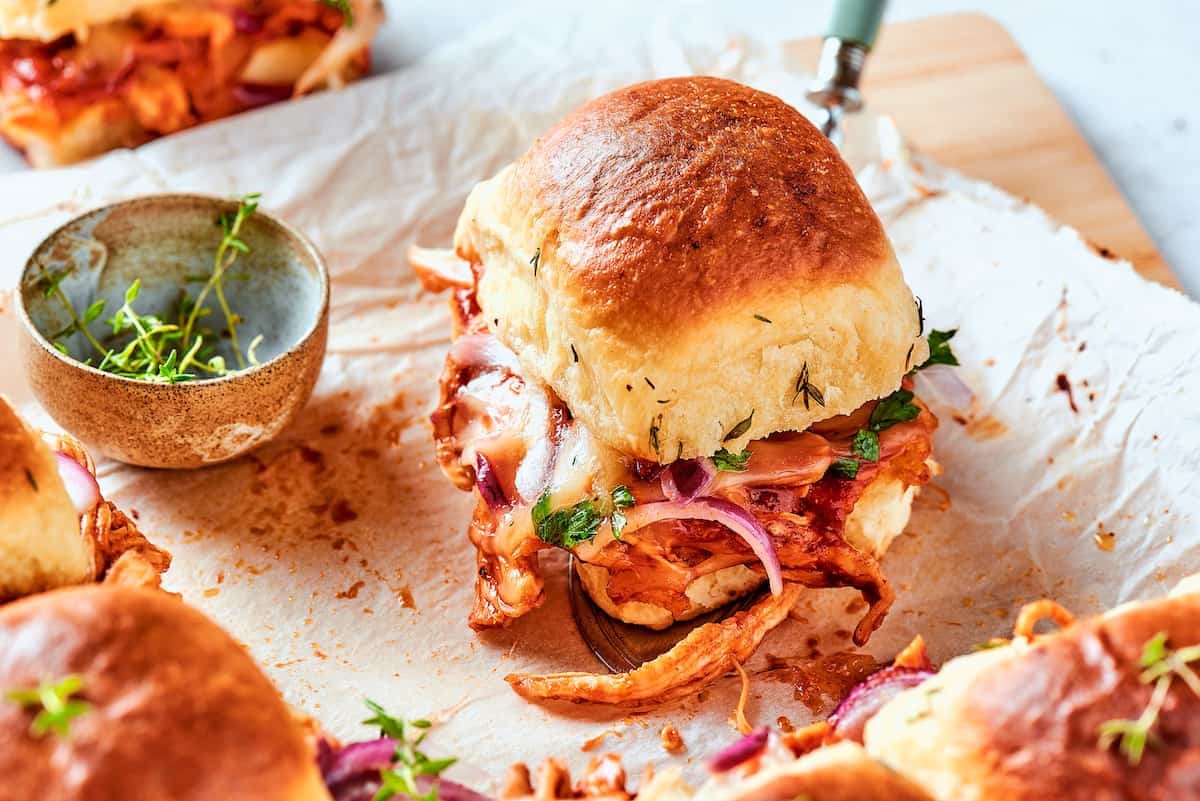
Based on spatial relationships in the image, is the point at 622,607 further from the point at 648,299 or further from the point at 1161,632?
the point at 1161,632

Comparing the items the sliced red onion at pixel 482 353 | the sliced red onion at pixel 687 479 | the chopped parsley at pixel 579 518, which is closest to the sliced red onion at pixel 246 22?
the sliced red onion at pixel 482 353

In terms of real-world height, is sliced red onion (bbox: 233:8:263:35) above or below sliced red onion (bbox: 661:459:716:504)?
below

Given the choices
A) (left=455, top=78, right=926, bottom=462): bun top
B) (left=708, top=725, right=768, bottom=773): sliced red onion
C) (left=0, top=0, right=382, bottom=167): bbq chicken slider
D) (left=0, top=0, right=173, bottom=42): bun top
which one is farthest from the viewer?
(left=0, top=0, right=382, bottom=167): bbq chicken slider

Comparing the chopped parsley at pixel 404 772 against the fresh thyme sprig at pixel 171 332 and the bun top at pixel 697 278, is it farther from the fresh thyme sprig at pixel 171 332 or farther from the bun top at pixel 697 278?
the fresh thyme sprig at pixel 171 332

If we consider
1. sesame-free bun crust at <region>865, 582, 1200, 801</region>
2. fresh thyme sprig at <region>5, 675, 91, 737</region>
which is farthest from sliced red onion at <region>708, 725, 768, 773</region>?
fresh thyme sprig at <region>5, 675, 91, 737</region>

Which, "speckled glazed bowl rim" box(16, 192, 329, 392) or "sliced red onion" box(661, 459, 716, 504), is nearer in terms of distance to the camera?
"sliced red onion" box(661, 459, 716, 504)

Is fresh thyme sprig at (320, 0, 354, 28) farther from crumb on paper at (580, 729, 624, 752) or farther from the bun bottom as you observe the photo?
crumb on paper at (580, 729, 624, 752)

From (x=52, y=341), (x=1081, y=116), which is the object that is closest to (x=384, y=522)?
(x=52, y=341)
